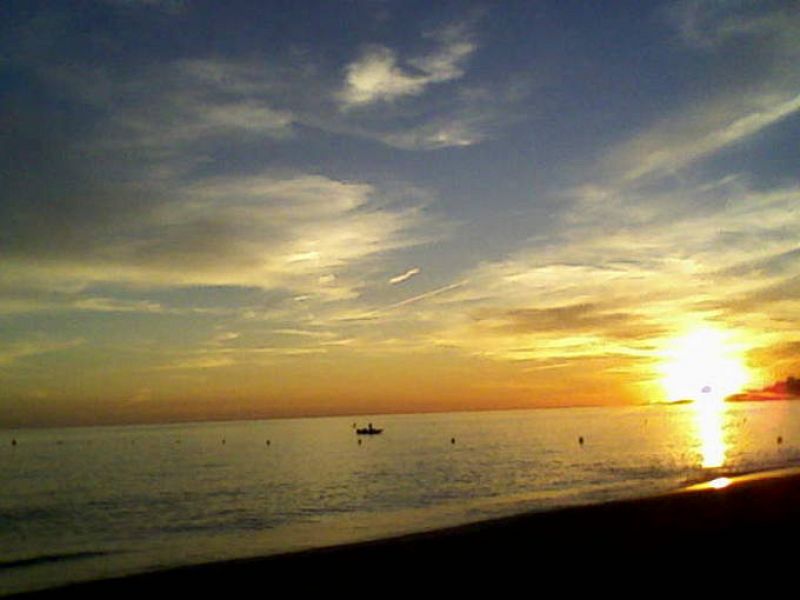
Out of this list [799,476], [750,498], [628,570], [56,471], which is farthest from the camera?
[56,471]

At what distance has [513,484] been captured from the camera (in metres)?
58.1

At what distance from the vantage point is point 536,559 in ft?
63.9

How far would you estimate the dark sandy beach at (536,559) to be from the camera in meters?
16.3

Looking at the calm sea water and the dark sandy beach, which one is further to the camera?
the calm sea water

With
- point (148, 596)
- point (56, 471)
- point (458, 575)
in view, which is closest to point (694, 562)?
point (458, 575)

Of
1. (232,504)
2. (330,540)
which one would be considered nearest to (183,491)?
(232,504)

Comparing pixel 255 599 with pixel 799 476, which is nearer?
pixel 255 599

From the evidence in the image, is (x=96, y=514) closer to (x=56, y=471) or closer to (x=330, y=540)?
(x=330, y=540)

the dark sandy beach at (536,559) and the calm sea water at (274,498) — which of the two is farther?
the calm sea water at (274,498)

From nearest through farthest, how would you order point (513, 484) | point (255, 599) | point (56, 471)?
point (255, 599), point (513, 484), point (56, 471)

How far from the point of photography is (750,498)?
A: 106 ft

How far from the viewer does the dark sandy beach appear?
16.3m

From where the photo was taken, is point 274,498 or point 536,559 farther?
point 274,498

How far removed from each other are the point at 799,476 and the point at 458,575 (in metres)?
33.3
